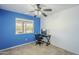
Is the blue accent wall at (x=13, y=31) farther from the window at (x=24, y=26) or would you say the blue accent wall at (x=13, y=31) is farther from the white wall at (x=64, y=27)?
the white wall at (x=64, y=27)

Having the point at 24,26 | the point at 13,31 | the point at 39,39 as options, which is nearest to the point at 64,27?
the point at 39,39

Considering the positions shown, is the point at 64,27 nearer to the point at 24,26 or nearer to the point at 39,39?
the point at 39,39

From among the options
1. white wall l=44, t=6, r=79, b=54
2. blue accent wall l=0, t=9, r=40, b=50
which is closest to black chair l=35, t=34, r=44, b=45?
blue accent wall l=0, t=9, r=40, b=50

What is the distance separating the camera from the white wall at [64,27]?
1682mm

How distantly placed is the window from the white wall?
0.31 m

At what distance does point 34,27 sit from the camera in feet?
5.73

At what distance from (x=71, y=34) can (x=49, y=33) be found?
547 millimetres

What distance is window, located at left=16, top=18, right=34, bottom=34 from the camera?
1.57 metres

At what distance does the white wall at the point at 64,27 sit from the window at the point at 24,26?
1.03 ft

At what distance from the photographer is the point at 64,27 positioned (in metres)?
1.70

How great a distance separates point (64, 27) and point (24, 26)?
848 mm

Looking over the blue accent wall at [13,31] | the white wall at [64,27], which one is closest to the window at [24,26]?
the blue accent wall at [13,31]
